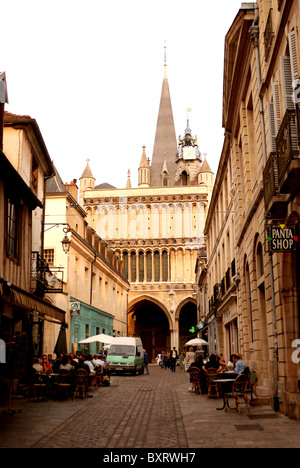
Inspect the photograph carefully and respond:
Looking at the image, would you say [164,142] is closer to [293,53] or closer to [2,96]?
[2,96]

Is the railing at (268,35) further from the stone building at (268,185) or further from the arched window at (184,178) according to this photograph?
the arched window at (184,178)

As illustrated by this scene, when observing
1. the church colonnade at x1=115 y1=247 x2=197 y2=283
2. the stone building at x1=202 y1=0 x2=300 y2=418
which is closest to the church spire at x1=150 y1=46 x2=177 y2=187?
the church colonnade at x1=115 y1=247 x2=197 y2=283

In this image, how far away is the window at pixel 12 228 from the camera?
13656mm

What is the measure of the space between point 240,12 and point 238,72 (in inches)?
72.7

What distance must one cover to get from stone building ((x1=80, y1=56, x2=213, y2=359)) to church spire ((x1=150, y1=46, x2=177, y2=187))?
19340mm

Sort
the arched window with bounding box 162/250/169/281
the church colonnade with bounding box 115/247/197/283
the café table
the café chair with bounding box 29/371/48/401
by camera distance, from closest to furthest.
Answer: the café table, the café chair with bounding box 29/371/48/401, the church colonnade with bounding box 115/247/197/283, the arched window with bounding box 162/250/169/281

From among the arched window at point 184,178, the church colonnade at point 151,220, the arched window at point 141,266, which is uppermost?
the arched window at point 184,178

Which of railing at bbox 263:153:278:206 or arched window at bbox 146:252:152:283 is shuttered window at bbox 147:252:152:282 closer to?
arched window at bbox 146:252:152:283

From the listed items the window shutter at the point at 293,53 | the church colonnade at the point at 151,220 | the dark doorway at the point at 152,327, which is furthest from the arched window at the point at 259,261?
the dark doorway at the point at 152,327

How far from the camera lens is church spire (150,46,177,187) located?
7938 centimetres

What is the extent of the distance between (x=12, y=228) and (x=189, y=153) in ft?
211

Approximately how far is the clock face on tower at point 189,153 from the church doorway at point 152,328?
25.9 metres

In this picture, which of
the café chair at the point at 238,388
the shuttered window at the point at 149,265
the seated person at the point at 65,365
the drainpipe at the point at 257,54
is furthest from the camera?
the shuttered window at the point at 149,265
